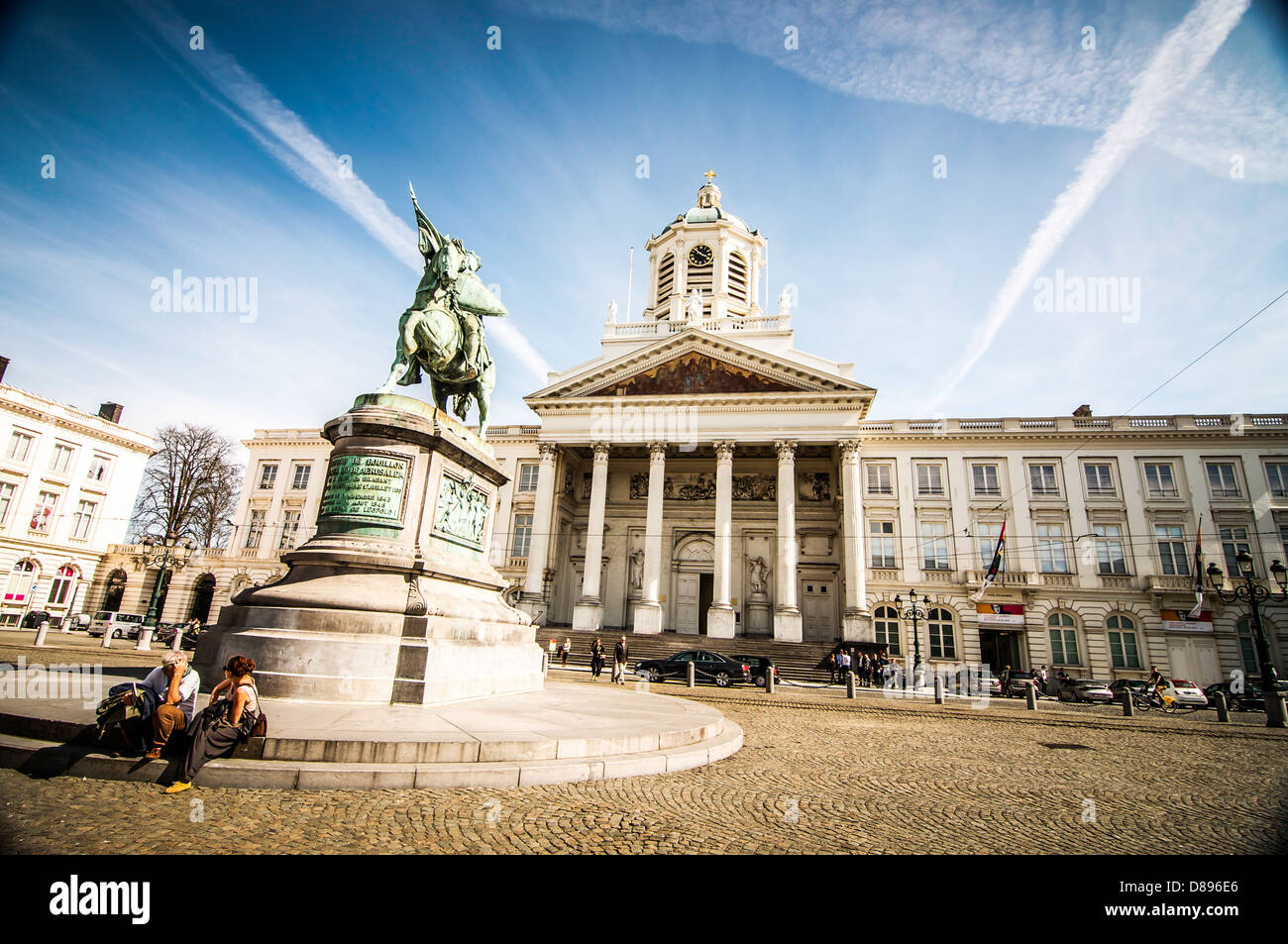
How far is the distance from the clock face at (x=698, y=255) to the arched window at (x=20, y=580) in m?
44.4

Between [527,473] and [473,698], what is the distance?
32.7 m

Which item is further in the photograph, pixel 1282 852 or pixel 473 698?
pixel 473 698

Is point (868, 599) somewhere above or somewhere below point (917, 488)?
below

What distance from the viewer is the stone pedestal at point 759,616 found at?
34.0m

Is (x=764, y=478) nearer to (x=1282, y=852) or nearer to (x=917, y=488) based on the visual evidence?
(x=917, y=488)

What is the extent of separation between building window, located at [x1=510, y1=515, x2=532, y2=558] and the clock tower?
1643 centimetres

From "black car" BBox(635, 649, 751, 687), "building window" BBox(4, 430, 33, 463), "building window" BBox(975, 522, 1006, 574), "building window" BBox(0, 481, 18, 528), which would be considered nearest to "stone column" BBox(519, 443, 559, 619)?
"black car" BBox(635, 649, 751, 687)

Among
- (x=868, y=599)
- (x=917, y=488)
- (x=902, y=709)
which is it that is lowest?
(x=902, y=709)

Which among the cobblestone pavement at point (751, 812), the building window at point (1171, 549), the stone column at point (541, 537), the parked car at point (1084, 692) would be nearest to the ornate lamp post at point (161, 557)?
the stone column at point (541, 537)

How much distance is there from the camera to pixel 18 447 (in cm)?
3434

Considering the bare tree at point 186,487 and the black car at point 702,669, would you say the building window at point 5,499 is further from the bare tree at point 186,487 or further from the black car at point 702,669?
the black car at point 702,669

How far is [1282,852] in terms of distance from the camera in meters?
4.26
